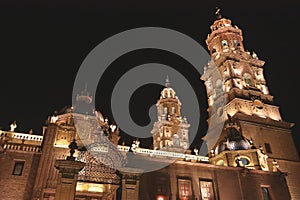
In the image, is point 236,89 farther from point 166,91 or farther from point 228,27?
point 166,91

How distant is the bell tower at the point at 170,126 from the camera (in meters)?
61.0

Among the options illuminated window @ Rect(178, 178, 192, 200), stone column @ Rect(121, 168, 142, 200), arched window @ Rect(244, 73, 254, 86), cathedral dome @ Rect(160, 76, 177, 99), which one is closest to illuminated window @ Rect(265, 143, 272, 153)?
arched window @ Rect(244, 73, 254, 86)

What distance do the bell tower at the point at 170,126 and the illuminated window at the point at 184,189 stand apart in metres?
29.7

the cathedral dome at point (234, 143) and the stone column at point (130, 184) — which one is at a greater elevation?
the cathedral dome at point (234, 143)

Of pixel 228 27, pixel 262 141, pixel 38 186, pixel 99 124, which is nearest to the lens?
pixel 38 186

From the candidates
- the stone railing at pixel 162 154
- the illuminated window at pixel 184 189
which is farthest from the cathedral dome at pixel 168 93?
the illuminated window at pixel 184 189

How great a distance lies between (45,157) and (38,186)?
290cm

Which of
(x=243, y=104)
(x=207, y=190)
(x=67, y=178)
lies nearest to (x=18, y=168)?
(x=67, y=178)

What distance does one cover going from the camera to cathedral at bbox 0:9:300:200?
20.7 metres

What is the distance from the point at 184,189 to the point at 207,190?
2.49m

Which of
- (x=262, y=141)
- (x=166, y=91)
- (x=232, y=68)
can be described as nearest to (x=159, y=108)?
(x=166, y=91)

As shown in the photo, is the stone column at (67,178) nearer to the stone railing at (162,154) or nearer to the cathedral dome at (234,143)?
the stone railing at (162,154)

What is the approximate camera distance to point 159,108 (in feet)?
225

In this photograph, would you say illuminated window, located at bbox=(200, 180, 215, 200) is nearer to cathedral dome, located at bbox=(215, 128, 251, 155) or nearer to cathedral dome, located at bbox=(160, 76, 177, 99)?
cathedral dome, located at bbox=(215, 128, 251, 155)
